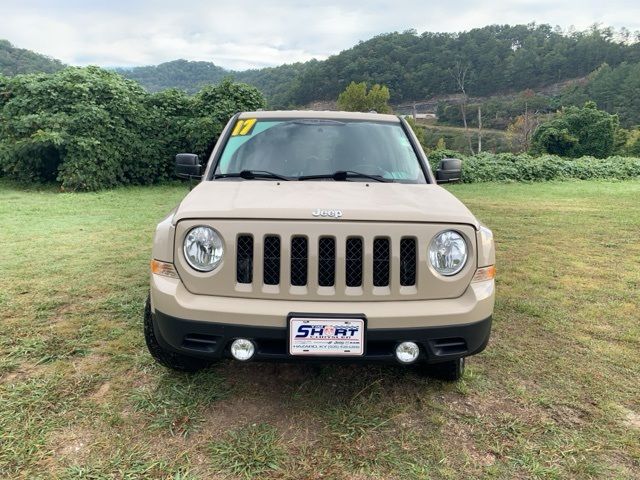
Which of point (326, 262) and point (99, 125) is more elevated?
point (99, 125)

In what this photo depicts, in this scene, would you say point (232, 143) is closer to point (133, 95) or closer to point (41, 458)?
point (41, 458)

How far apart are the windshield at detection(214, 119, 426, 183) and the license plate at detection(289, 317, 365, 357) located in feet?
4.02

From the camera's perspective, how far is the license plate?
2113 millimetres

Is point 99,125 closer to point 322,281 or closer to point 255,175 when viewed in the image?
point 255,175

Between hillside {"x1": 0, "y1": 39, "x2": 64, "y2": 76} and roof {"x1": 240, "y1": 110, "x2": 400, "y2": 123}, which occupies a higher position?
hillside {"x1": 0, "y1": 39, "x2": 64, "y2": 76}

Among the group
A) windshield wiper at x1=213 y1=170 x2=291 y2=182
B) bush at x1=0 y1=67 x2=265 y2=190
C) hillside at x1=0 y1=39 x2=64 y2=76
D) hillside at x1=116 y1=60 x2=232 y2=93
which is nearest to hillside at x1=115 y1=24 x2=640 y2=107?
hillside at x1=116 y1=60 x2=232 y2=93

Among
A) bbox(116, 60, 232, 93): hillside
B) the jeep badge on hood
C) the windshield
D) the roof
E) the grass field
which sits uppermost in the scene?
bbox(116, 60, 232, 93): hillside

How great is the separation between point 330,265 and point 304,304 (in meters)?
0.22

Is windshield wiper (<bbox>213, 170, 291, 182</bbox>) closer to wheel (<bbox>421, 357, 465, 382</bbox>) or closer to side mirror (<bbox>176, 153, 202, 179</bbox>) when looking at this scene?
side mirror (<bbox>176, 153, 202, 179</bbox>)

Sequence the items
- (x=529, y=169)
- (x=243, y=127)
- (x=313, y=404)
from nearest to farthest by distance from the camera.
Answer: (x=313, y=404)
(x=243, y=127)
(x=529, y=169)

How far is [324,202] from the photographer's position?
92.6 inches

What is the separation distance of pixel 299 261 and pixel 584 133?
4001cm

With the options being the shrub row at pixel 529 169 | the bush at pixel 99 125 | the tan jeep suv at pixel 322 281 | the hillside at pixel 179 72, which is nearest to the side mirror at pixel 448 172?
the tan jeep suv at pixel 322 281

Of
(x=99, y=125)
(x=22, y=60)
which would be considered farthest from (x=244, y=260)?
(x=22, y=60)
